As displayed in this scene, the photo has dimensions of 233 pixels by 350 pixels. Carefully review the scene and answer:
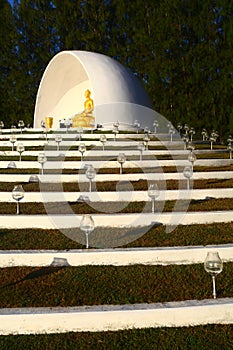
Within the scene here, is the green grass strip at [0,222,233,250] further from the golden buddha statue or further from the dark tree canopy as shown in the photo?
the dark tree canopy

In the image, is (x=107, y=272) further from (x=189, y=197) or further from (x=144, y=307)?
(x=189, y=197)

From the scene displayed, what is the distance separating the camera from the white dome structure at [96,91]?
531 inches

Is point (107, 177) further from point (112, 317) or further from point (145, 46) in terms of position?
point (145, 46)

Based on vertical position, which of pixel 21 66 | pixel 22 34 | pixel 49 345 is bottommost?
pixel 49 345

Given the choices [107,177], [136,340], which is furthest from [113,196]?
[136,340]

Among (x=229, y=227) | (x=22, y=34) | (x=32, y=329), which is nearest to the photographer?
(x=32, y=329)

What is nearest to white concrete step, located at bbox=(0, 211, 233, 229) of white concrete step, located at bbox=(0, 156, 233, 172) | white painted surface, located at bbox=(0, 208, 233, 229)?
white painted surface, located at bbox=(0, 208, 233, 229)

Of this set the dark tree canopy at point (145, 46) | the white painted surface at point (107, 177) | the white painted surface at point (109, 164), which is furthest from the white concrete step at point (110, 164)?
the dark tree canopy at point (145, 46)

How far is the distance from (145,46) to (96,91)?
6.68m

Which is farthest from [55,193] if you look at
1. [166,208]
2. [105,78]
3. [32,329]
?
[105,78]

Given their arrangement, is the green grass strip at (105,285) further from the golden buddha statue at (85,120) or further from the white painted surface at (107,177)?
the golden buddha statue at (85,120)

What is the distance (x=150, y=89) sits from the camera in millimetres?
18312

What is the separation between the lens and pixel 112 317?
307cm

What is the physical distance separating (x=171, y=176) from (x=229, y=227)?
2373mm
